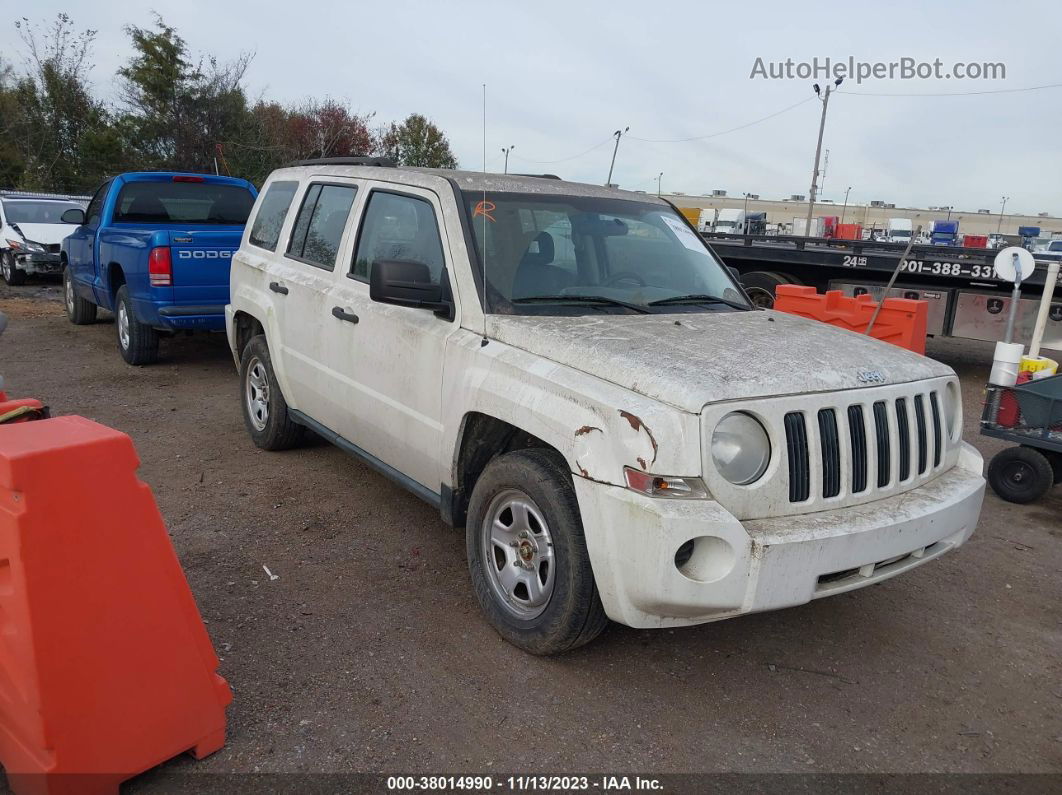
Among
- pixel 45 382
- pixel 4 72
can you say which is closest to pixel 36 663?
pixel 45 382

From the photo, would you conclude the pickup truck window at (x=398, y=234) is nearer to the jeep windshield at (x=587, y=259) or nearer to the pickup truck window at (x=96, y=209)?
the jeep windshield at (x=587, y=259)

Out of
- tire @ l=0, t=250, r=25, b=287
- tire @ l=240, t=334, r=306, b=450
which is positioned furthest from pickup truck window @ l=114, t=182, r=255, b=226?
tire @ l=0, t=250, r=25, b=287

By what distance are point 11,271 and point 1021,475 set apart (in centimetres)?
1588

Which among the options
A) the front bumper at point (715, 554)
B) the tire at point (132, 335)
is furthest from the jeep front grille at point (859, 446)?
the tire at point (132, 335)

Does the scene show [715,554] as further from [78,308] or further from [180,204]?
[78,308]

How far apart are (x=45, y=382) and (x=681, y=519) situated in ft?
23.6

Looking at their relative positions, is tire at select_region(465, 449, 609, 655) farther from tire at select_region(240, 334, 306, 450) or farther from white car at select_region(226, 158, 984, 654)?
tire at select_region(240, 334, 306, 450)

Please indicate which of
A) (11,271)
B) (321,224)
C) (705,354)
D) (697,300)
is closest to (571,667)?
(705,354)

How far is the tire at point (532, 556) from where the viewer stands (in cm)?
304

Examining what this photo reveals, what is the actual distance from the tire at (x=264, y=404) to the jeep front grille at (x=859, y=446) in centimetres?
358

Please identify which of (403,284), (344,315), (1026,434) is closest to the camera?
(403,284)

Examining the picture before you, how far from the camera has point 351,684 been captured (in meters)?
3.13

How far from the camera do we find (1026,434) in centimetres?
534

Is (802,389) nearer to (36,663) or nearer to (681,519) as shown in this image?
(681,519)
